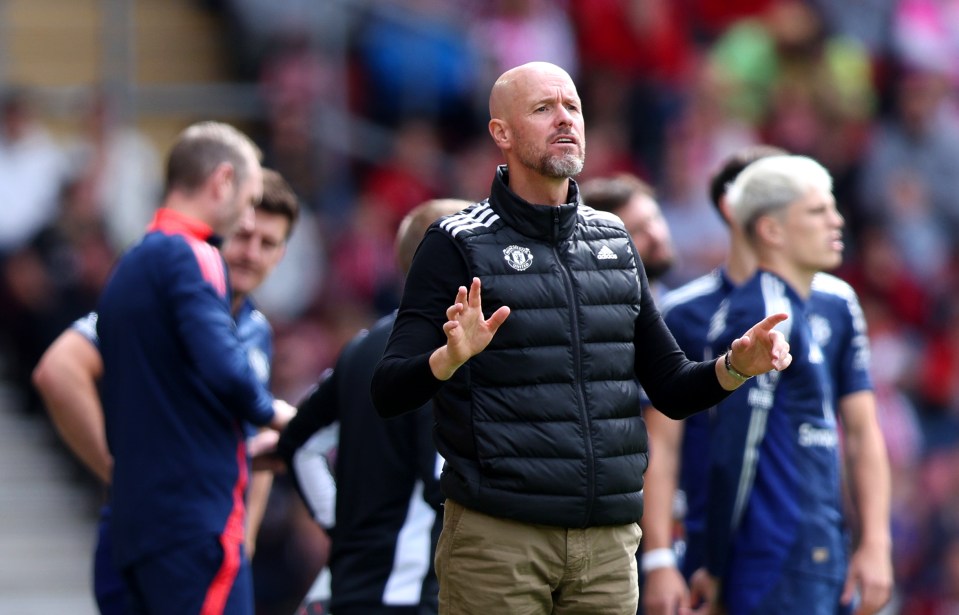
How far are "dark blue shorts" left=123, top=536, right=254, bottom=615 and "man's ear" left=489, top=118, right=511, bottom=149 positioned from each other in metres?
1.74

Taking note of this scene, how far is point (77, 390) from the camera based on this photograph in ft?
21.5

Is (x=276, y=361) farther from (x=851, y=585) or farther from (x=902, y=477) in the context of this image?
(x=851, y=585)

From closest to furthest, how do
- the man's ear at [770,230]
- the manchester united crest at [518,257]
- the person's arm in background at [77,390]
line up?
the manchester united crest at [518,257]
the man's ear at [770,230]
the person's arm in background at [77,390]

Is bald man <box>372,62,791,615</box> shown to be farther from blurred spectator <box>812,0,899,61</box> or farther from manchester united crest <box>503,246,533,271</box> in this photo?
blurred spectator <box>812,0,899,61</box>

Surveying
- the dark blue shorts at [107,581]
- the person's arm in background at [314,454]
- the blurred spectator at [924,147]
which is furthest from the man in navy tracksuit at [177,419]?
the blurred spectator at [924,147]

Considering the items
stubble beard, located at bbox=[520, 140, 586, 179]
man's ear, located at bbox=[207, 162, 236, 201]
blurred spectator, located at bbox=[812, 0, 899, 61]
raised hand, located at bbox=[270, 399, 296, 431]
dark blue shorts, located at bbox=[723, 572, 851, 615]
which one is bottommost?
dark blue shorts, located at bbox=[723, 572, 851, 615]

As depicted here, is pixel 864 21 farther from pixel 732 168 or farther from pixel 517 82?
pixel 517 82

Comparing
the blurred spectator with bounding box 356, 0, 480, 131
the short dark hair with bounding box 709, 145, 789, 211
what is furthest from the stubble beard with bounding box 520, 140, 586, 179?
the blurred spectator with bounding box 356, 0, 480, 131

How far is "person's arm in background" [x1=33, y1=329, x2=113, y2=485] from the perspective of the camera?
654 cm

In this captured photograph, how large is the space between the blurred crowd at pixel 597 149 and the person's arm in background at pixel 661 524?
16.1 ft

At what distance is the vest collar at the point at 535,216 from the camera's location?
16.0ft

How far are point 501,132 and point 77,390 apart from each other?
7.77ft

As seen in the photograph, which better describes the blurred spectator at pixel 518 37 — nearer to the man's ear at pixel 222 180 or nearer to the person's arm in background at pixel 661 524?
the person's arm in background at pixel 661 524

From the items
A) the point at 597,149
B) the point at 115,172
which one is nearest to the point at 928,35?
the point at 597,149
